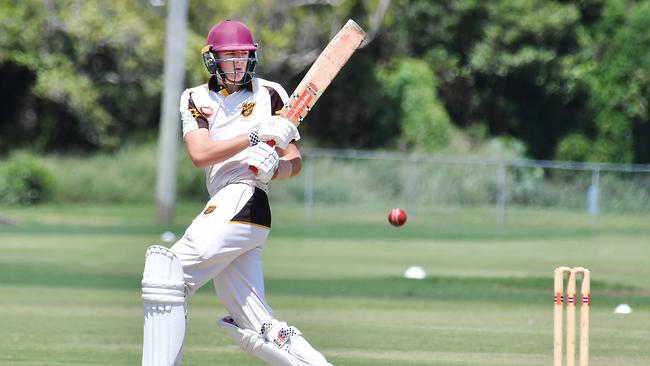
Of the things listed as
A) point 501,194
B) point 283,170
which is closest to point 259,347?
point 283,170

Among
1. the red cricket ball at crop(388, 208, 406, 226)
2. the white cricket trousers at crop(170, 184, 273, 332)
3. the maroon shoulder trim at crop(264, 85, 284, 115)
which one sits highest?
the maroon shoulder trim at crop(264, 85, 284, 115)

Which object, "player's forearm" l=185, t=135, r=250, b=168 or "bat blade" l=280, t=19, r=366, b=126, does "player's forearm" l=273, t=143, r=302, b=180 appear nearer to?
"bat blade" l=280, t=19, r=366, b=126

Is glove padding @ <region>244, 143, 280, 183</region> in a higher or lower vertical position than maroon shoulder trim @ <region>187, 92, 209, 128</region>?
lower

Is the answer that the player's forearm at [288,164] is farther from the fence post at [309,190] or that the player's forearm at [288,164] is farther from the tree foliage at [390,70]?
the tree foliage at [390,70]

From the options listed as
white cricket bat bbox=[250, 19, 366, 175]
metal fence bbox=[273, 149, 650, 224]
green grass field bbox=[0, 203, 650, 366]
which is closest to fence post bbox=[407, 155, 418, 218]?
metal fence bbox=[273, 149, 650, 224]

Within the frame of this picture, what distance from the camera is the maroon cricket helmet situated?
596 centimetres

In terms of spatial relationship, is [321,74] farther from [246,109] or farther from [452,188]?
[452,188]

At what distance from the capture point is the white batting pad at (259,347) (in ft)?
19.1

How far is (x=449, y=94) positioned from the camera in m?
38.9

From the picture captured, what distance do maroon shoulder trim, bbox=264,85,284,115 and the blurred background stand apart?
22.4m

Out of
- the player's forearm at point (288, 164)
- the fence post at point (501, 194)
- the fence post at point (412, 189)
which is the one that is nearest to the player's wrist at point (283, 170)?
the player's forearm at point (288, 164)

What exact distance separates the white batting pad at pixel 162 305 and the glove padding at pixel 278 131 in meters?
0.63

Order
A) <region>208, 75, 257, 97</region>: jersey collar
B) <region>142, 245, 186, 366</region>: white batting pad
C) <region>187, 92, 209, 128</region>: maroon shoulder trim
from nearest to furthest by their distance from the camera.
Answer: <region>142, 245, 186, 366</region>: white batting pad → <region>187, 92, 209, 128</region>: maroon shoulder trim → <region>208, 75, 257, 97</region>: jersey collar

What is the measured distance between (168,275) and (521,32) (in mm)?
31412
